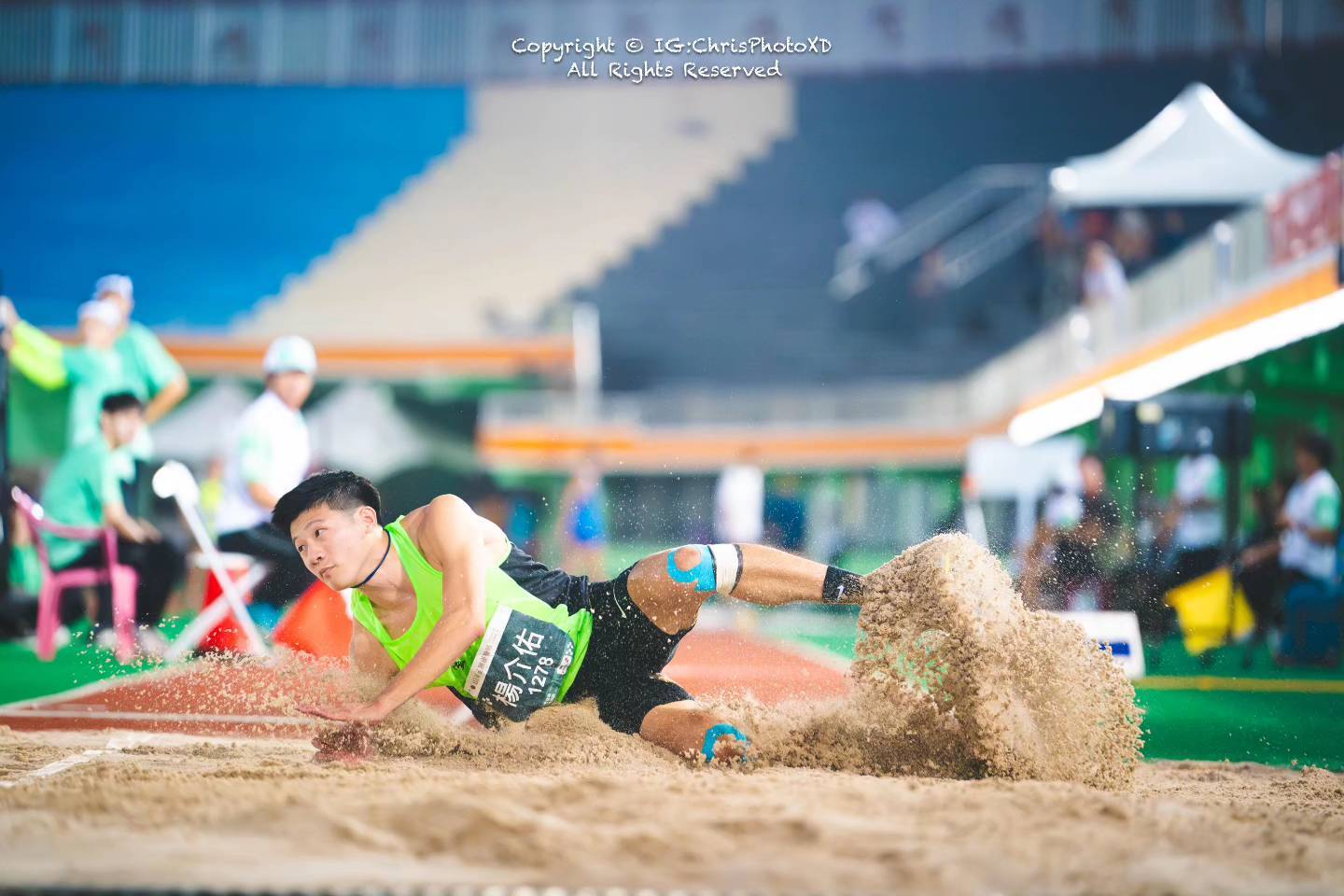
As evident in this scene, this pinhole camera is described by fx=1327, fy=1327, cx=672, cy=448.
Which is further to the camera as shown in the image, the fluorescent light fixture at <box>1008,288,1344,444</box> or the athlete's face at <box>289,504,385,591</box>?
the fluorescent light fixture at <box>1008,288,1344,444</box>

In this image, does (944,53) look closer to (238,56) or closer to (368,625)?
(238,56)

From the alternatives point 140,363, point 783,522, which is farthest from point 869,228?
point 140,363

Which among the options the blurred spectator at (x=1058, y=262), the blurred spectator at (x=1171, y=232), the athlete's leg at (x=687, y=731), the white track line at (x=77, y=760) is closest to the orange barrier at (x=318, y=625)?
the white track line at (x=77, y=760)

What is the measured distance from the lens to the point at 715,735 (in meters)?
3.87

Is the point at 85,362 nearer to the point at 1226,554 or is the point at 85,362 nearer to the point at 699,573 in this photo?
the point at 699,573

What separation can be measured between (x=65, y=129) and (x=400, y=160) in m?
5.97

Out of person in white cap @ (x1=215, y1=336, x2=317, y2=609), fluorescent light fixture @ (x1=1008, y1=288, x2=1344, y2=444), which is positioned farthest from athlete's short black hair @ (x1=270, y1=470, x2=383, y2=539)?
fluorescent light fixture @ (x1=1008, y1=288, x2=1344, y2=444)

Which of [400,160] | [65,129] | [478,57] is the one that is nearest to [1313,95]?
[478,57]

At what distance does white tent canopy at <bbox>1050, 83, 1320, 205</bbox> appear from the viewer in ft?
58.9

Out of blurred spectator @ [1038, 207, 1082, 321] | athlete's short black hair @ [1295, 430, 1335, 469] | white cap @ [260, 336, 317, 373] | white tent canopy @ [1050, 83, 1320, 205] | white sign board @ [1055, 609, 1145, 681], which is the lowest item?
white sign board @ [1055, 609, 1145, 681]

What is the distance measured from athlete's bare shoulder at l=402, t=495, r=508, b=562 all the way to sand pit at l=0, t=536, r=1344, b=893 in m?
0.61

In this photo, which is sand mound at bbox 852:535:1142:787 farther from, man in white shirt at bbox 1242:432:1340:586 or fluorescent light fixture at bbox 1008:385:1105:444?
fluorescent light fixture at bbox 1008:385:1105:444

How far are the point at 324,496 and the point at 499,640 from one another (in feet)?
2.13

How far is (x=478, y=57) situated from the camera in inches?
955
